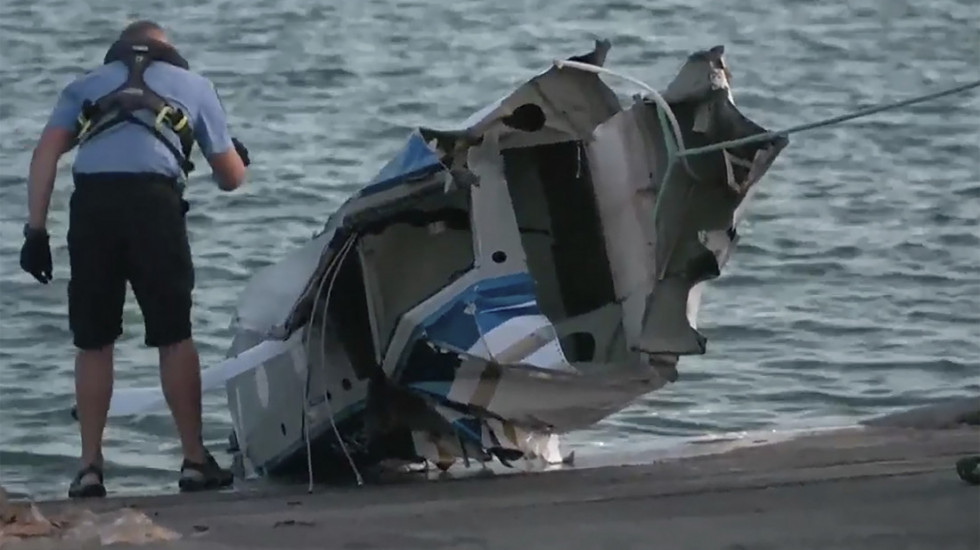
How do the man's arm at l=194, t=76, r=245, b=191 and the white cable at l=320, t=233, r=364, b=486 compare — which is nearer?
the man's arm at l=194, t=76, r=245, b=191

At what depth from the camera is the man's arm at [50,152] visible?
7.27 metres

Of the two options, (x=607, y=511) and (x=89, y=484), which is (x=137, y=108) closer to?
(x=89, y=484)

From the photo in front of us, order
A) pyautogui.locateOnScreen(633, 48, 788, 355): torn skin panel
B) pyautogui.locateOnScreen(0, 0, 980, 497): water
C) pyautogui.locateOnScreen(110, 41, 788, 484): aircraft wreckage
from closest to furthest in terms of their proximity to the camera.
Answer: pyautogui.locateOnScreen(110, 41, 788, 484): aircraft wreckage, pyautogui.locateOnScreen(633, 48, 788, 355): torn skin panel, pyautogui.locateOnScreen(0, 0, 980, 497): water

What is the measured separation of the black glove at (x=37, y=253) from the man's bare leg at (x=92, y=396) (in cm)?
32

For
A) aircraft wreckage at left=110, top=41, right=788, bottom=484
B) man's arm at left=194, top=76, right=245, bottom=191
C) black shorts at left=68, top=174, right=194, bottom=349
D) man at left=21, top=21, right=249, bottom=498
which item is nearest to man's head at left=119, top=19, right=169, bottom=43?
man at left=21, top=21, right=249, bottom=498

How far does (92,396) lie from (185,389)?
0.33 metres

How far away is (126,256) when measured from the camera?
7328 mm

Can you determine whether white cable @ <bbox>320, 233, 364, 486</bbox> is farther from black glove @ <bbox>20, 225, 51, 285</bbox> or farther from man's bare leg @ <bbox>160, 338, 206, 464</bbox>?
black glove @ <bbox>20, 225, 51, 285</bbox>

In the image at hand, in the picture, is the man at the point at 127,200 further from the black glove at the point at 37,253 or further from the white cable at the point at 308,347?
the white cable at the point at 308,347

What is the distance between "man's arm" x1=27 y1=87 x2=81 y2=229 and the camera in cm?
727

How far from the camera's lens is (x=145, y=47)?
7.35m

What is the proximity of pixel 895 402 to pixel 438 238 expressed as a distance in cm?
356

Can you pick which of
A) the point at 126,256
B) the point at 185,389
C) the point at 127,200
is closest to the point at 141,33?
the point at 127,200

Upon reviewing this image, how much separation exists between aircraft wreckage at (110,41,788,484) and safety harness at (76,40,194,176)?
0.68m
